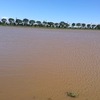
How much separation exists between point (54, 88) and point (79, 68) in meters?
2.38

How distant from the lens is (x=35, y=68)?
235 inches

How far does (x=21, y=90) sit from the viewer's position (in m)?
4.05

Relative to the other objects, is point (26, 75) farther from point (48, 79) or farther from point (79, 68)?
point (79, 68)

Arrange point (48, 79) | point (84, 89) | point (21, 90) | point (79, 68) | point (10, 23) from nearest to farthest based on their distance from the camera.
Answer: point (21, 90) < point (84, 89) < point (48, 79) < point (79, 68) < point (10, 23)

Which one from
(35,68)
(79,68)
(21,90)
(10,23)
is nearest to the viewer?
(21,90)

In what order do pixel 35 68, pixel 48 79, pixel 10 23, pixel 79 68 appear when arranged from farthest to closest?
pixel 10 23
pixel 79 68
pixel 35 68
pixel 48 79

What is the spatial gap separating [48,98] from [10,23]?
206ft

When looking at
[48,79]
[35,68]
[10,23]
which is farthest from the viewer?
[10,23]

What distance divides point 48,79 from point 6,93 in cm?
147

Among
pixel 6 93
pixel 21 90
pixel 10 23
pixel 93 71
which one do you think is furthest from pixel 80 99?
pixel 10 23

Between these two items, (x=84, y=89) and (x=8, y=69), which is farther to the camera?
(x=8, y=69)

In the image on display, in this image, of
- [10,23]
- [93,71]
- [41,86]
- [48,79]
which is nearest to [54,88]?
[41,86]

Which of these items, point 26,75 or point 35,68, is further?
point 35,68

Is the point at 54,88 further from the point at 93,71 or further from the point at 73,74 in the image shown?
the point at 93,71
